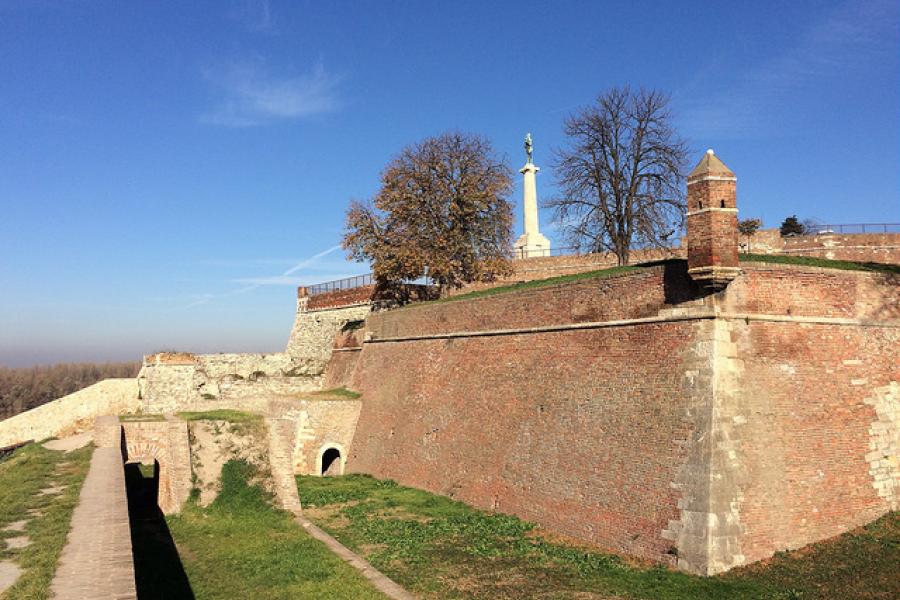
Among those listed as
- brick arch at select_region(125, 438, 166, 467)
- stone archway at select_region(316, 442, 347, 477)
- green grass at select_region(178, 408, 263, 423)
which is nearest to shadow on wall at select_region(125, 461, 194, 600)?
brick arch at select_region(125, 438, 166, 467)

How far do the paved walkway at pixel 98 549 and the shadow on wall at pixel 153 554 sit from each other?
915 millimetres

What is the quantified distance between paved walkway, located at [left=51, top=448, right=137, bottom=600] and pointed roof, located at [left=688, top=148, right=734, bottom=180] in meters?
10.1

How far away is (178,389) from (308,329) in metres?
7.34

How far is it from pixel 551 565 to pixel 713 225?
6446mm

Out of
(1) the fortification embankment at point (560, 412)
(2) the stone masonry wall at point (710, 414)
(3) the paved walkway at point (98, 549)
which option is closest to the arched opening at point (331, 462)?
(1) the fortification embankment at point (560, 412)

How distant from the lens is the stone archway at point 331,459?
879 inches

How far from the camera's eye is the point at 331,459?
913 inches

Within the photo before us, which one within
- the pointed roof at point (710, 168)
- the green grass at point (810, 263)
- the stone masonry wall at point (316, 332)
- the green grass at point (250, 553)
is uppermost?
the pointed roof at point (710, 168)

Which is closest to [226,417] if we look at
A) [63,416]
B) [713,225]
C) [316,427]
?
[316,427]

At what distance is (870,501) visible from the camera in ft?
38.5

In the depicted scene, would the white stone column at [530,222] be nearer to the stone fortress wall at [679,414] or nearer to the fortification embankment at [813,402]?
the stone fortress wall at [679,414]

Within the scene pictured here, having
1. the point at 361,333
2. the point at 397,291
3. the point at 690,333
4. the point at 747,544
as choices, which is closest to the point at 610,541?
the point at 747,544

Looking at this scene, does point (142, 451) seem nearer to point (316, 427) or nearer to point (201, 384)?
point (316, 427)

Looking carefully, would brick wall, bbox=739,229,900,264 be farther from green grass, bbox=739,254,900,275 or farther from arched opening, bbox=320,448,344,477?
arched opening, bbox=320,448,344,477
